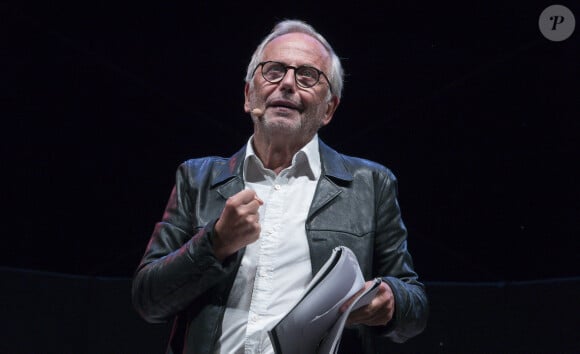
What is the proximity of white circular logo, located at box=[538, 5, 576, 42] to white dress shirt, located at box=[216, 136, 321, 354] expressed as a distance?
1326 millimetres

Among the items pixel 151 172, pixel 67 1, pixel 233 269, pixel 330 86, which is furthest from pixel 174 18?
pixel 233 269

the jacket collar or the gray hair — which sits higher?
the gray hair

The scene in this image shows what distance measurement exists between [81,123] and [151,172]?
308 mm

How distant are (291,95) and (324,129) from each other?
1.03m

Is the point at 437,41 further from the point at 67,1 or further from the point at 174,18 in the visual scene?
the point at 67,1

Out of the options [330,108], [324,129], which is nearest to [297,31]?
[330,108]

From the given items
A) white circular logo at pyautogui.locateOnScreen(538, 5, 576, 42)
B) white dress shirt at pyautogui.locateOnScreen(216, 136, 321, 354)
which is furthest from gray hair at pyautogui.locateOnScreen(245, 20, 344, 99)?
white circular logo at pyautogui.locateOnScreen(538, 5, 576, 42)

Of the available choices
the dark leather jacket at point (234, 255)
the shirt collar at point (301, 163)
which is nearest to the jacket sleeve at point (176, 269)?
the dark leather jacket at point (234, 255)

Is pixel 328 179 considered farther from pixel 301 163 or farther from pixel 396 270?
pixel 396 270

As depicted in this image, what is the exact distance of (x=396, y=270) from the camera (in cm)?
141

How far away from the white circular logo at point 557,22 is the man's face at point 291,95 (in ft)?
3.83

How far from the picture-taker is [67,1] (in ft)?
8.04

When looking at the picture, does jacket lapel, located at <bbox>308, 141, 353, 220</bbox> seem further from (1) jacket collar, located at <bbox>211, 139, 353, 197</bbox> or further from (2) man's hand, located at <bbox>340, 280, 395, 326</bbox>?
(2) man's hand, located at <bbox>340, 280, 395, 326</bbox>

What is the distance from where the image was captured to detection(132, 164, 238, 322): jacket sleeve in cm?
121
